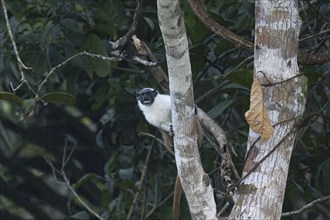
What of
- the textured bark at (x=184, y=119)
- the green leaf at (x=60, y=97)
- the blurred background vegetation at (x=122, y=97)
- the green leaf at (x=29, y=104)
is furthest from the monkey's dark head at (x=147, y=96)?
the textured bark at (x=184, y=119)

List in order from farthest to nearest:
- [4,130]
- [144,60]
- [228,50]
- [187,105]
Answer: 1. [4,130]
2. [228,50]
3. [144,60]
4. [187,105]

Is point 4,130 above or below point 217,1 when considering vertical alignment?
below

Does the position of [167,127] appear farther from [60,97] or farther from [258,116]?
[258,116]

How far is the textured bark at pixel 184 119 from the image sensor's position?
8.98 feet

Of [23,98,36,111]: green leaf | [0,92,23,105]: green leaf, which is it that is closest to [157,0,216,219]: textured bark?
[23,98,36,111]: green leaf

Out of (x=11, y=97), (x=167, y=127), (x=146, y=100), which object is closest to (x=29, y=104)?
(x=11, y=97)

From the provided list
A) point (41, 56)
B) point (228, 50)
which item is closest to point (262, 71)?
point (228, 50)

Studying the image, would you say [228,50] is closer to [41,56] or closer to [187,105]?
[41,56]

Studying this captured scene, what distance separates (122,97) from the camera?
478 centimetres

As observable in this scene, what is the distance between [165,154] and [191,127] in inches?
84.1

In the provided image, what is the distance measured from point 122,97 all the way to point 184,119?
1969mm

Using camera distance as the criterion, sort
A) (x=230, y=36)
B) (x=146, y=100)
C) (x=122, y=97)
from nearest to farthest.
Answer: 1. (x=230, y=36)
2. (x=146, y=100)
3. (x=122, y=97)

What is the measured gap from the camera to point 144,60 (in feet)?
10.4

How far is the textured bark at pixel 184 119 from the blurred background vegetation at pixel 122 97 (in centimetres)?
97
